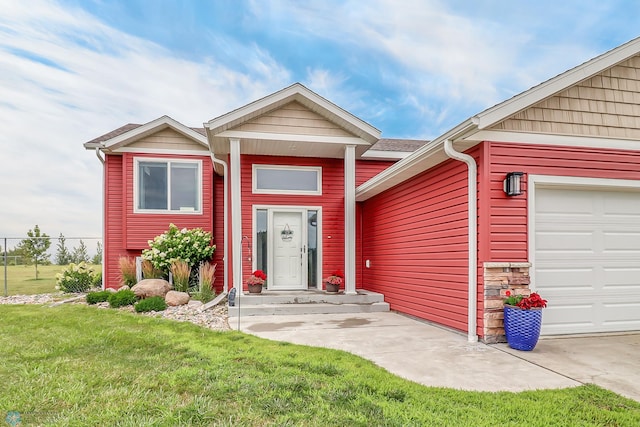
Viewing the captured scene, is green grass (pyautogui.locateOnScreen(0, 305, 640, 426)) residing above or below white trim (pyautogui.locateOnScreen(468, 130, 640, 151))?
below

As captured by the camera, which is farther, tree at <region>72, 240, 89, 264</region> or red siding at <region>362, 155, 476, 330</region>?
tree at <region>72, 240, 89, 264</region>

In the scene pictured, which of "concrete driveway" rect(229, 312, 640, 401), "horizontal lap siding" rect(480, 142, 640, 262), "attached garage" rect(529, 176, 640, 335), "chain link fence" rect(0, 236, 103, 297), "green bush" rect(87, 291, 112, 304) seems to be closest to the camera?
"concrete driveway" rect(229, 312, 640, 401)

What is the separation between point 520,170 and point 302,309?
435 centimetres

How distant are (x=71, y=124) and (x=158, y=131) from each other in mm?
2741

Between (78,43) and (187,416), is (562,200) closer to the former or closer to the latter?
(187,416)

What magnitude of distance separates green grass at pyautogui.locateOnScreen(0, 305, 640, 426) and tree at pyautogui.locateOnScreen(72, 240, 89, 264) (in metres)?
7.69

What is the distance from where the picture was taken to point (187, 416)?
2.43 m

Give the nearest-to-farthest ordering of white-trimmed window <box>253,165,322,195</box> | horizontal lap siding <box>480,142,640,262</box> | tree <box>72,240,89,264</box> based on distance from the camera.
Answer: horizontal lap siding <box>480,142,640,262</box>
white-trimmed window <box>253,165,322,195</box>
tree <box>72,240,89,264</box>

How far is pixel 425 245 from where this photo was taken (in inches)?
251

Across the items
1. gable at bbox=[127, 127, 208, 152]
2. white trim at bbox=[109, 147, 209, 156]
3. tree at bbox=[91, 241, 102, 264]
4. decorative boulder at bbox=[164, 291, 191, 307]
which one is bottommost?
decorative boulder at bbox=[164, 291, 191, 307]

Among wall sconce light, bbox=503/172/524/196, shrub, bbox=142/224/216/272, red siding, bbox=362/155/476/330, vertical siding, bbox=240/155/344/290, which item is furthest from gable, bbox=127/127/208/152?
wall sconce light, bbox=503/172/524/196

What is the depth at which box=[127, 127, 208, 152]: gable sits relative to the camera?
973 cm

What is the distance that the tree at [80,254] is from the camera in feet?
36.5

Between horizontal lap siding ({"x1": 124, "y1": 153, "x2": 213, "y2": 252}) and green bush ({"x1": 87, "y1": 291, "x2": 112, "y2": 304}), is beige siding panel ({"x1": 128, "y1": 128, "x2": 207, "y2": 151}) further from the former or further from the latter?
green bush ({"x1": 87, "y1": 291, "x2": 112, "y2": 304})
